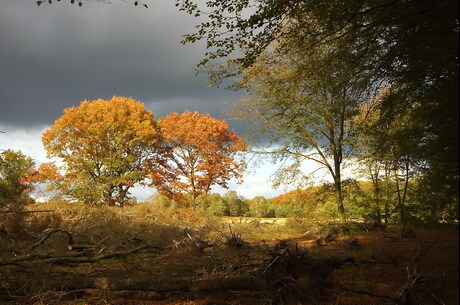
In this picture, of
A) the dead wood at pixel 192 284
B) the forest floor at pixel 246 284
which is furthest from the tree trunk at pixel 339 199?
the dead wood at pixel 192 284

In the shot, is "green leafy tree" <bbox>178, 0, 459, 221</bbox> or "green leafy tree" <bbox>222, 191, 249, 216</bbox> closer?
"green leafy tree" <bbox>178, 0, 459, 221</bbox>

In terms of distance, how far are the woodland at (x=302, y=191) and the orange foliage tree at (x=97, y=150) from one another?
120 mm

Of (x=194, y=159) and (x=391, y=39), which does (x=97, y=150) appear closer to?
(x=194, y=159)

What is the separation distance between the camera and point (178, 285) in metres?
4.86

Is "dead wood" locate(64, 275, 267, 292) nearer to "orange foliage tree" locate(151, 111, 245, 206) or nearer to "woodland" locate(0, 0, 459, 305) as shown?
"woodland" locate(0, 0, 459, 305)

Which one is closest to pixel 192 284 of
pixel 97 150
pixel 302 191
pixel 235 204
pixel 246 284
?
pixel 246 284

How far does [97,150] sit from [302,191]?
15360 mm

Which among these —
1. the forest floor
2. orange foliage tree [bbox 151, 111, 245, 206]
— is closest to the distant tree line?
orange foliage tree [bbox 151, 111, 245, 206]

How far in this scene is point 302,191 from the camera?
1336cm

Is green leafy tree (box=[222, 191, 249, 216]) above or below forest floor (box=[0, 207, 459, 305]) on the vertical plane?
above

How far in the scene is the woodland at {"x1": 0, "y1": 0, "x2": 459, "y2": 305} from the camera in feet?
12.2

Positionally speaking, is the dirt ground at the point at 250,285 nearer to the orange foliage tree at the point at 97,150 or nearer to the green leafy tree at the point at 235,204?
the orange foliage tree at the point at 97,150

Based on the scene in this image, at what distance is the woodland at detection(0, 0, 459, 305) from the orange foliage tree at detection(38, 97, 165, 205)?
12cm

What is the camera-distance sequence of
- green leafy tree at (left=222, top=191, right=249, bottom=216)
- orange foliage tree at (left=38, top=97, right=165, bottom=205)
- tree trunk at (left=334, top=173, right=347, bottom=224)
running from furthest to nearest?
green leafy tree at (left=222, top=191, right=249, bottom=216) < orange foliage tree at (left=38, top=97, right=165, bottom=205) < tree trunk at (left=334, top=173, right=347, bottom=224)
